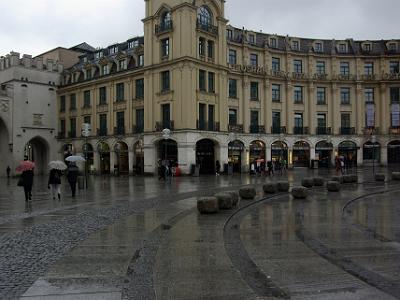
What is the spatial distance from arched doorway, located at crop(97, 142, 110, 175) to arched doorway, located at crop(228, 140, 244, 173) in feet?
51.5

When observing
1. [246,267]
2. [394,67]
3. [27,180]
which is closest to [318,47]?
[394,67]

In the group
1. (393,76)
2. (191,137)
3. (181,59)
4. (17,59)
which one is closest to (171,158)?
(191,137)

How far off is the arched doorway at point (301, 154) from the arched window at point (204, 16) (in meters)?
19.9

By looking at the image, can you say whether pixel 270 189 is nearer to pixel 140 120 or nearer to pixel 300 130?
pixel 140 120

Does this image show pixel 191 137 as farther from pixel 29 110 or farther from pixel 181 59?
pixel 29 110

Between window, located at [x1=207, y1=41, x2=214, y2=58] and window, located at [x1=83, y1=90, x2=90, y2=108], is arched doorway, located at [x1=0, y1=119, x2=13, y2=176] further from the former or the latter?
window, located at [x1=207, y1=41, x2=214, y2=58]

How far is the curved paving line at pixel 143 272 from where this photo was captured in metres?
6.16

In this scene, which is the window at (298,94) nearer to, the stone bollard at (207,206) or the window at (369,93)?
the window at (369,93)

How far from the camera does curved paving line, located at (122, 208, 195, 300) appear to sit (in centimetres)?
616

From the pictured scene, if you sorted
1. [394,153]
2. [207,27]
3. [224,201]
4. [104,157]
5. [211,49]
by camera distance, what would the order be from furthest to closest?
[394,153]
[104,157]
[211,49]
[207,27]
[224,201]

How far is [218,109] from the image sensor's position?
155 feet

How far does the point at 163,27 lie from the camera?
4606cm

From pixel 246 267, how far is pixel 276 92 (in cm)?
4999

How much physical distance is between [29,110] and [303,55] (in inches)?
1491
